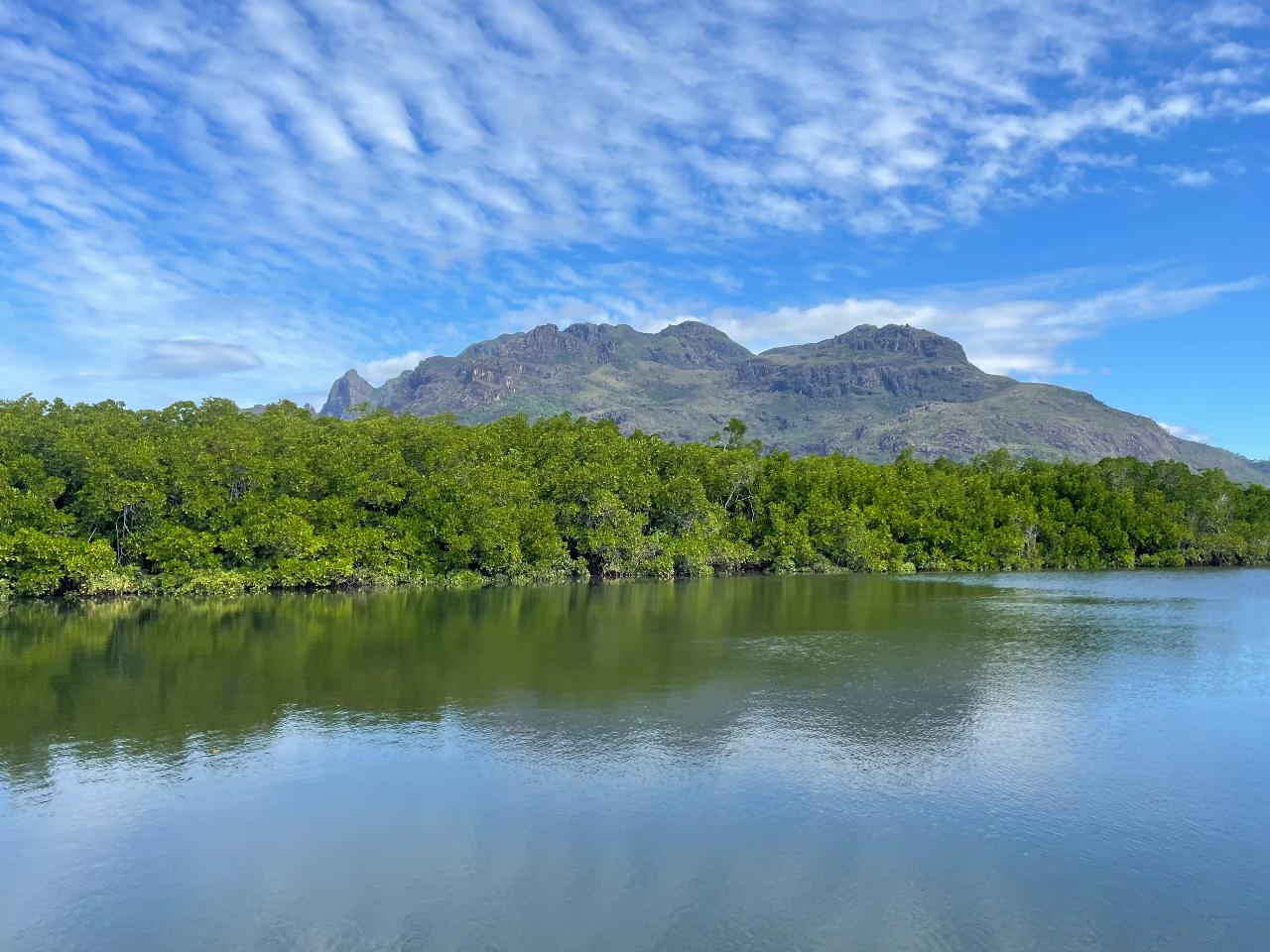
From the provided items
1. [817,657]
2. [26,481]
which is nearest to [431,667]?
[817,657]

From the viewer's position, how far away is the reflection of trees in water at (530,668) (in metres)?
21.9

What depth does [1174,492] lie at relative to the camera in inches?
3511

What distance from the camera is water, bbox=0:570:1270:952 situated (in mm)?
12320

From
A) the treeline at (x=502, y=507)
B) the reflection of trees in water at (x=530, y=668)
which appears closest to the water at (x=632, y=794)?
the reflection of trees in water at (x=530, y=668)

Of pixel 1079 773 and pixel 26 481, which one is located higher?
pixel 26 481

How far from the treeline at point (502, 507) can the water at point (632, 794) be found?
1972cm

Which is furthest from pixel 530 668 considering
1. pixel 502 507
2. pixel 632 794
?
pixel 502 507

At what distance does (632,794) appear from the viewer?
17094 millimetres

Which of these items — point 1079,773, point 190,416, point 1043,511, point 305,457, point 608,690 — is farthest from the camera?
point 1043,511

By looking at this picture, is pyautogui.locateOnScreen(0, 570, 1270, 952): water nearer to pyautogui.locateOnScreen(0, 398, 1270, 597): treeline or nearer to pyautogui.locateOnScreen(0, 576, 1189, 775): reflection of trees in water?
pyautogui.locateOnScreen(0, 576, 1189, 775): reflection of trees in water

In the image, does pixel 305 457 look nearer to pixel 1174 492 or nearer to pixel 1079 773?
pixel 1079 773

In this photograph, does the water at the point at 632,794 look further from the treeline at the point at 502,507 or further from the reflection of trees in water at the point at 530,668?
the treeline at the point at 502,507

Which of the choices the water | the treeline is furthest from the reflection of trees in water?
the treeline

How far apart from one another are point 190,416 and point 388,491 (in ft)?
68.2
